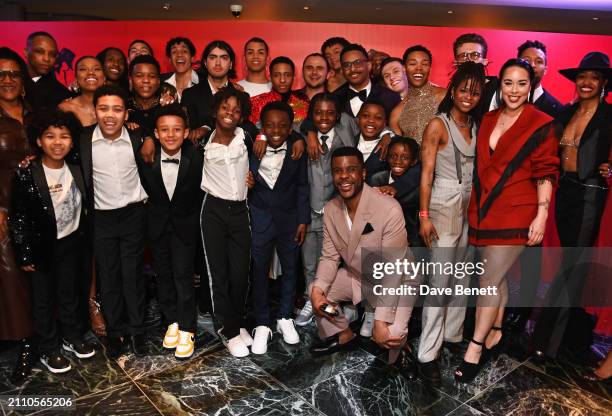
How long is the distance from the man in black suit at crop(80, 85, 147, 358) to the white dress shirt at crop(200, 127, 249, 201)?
16.9 inches

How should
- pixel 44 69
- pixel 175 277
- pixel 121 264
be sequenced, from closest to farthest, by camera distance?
pixel 121 264
pixel 175 277
pixel 44 69

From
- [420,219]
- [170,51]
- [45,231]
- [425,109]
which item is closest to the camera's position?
[45,231]

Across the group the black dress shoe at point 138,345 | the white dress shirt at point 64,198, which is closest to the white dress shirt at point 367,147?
the white dress shirt at point 64,198

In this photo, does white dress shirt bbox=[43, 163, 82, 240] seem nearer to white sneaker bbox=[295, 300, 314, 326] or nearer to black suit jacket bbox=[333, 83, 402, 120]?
white sneaker bbox=[295, 300, 314, 326]

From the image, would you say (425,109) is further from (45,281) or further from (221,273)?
(45,281)

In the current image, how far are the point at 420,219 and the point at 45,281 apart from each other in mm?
2362

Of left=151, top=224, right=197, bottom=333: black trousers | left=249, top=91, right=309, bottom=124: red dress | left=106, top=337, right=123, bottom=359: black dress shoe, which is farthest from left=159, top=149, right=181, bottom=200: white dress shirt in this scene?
left=106, top=337, right=123, bottom=359: black dress shoe

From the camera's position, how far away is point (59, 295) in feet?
10.1

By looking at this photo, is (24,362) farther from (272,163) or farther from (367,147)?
(367,147)

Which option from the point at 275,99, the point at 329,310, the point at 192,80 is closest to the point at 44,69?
the point at 192,80

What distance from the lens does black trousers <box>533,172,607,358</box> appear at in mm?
3180

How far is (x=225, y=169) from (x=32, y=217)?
116cm

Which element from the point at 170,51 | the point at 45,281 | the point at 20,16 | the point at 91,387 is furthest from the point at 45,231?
the point at 20,16

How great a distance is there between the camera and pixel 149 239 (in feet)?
10.6
